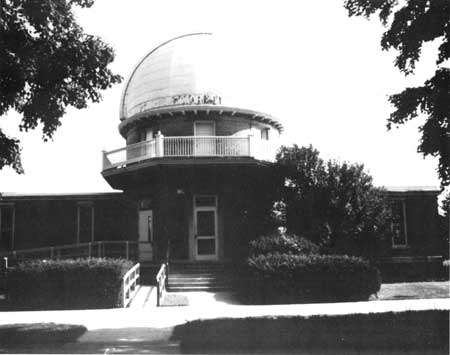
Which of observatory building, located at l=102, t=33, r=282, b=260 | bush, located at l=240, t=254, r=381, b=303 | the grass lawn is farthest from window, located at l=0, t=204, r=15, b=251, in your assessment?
the grass lawn

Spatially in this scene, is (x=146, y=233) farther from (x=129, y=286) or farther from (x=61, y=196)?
(x=129, y=286)

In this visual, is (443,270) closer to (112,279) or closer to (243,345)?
(112,279)

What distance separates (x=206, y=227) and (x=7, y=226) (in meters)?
10.7

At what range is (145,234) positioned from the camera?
2308cm

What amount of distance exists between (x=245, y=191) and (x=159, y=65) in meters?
7.90

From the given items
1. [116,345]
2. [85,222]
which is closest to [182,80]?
[85,222]

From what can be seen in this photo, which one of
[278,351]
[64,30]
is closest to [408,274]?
[278,351]

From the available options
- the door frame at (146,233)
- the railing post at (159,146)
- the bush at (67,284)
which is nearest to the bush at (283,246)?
the bush at (67,284)

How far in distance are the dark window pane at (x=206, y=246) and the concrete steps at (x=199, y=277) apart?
186 cm

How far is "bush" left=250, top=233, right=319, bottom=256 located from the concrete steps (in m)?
1.42

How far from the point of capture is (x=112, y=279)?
14.7 m

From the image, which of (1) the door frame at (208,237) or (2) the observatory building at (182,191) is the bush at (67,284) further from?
(1) the door frame at (208,237)

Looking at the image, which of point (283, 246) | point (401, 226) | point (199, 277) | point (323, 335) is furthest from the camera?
point (401, 226)

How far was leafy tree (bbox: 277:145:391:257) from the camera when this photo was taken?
19031 mm
